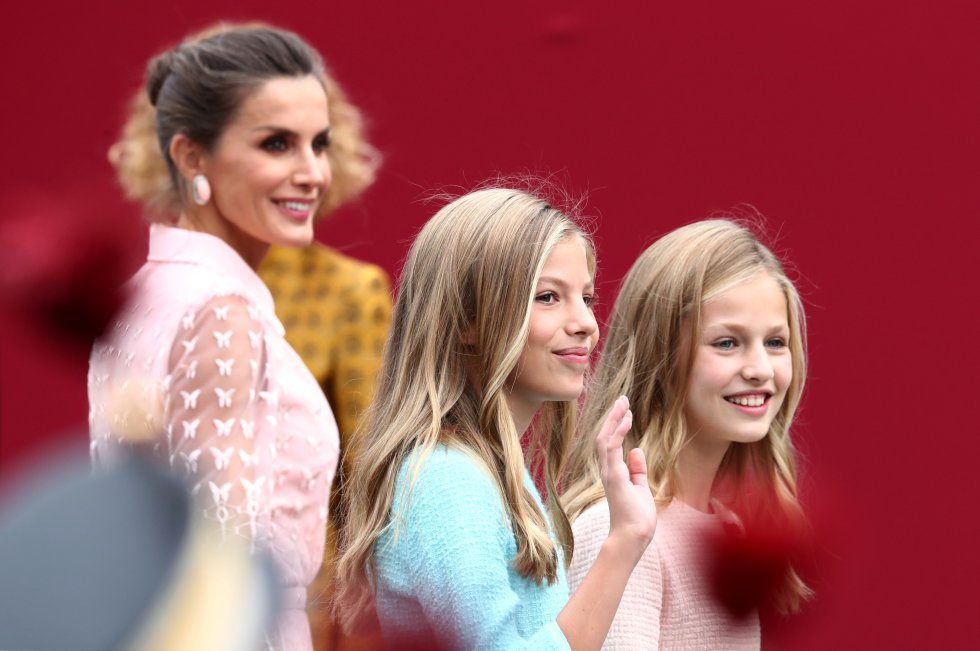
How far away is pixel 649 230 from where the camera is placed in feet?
11.5

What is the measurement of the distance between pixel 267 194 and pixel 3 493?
1969mm

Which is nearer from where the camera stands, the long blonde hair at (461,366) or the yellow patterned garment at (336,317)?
the long blonde hair at (461,366)

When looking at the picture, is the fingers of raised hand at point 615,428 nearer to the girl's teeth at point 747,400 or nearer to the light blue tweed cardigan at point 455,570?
the light blue tweed cardigan at point 455,570

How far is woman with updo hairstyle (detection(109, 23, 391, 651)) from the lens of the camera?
8.23 feet

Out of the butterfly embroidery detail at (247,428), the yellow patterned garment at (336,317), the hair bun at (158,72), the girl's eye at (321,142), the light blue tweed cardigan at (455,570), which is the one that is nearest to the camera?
the light blue tweed cardigan at (455,570)

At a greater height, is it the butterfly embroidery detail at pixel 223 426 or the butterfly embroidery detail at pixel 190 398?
Answer: the butterfly embroidery detail at pixel 190 398

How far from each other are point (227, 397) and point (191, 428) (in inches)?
5.9

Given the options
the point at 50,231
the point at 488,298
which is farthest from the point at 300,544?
the point at 50,231

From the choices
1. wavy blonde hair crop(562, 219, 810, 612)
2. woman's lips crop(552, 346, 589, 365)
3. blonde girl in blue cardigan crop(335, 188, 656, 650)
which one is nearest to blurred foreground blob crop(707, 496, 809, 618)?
wavy blonde hair crop(562, 219, 810, 612)

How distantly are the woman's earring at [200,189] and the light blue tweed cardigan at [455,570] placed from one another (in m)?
0.94

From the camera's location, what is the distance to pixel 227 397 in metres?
2.04

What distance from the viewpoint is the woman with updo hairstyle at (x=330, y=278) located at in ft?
8.23

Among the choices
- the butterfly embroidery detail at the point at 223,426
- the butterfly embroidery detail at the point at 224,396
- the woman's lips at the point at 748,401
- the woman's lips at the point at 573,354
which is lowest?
the butterfly embroidery detail at the point at 223,426

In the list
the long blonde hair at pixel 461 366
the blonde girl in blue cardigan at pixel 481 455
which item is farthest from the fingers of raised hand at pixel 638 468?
the long blonde hair at pixel 461 366
